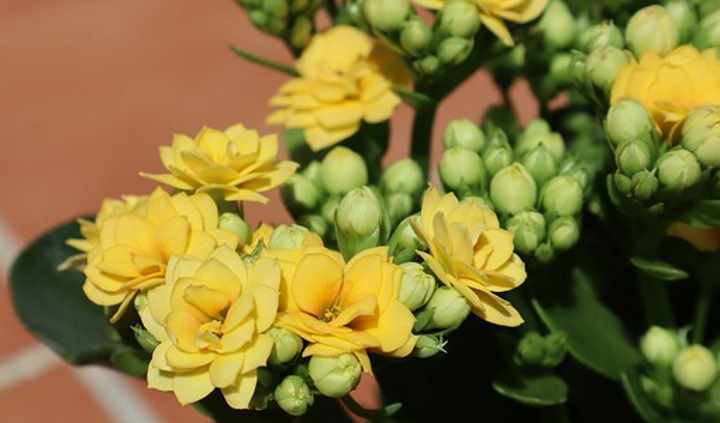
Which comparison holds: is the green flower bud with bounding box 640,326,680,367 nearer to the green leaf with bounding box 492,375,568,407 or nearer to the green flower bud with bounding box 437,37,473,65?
the green leaf with bounding box 492,375,568,407

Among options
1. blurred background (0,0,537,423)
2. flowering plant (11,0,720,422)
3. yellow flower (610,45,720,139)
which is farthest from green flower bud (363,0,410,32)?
blurred background (0,0,537,423)

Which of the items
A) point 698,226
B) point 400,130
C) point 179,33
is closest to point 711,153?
point 698,226

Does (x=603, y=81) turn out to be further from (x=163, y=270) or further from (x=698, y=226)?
(x=163, y=270)

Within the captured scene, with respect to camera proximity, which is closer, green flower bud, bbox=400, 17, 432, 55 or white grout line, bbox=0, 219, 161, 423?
green flower bud, bbox=400, 17, 432, 55

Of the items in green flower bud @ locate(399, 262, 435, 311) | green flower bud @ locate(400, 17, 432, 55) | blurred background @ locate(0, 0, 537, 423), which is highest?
green flower bud @ locate(400, 17, 432, 55)

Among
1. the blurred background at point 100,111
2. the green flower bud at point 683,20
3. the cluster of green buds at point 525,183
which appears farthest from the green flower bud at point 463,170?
the blurred background at point 100,111

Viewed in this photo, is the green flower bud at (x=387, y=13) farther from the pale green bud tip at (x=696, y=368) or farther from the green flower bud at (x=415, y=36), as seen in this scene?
the pale green bud tip at (x=696, y=368)

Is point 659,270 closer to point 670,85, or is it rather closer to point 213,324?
point 670,85
